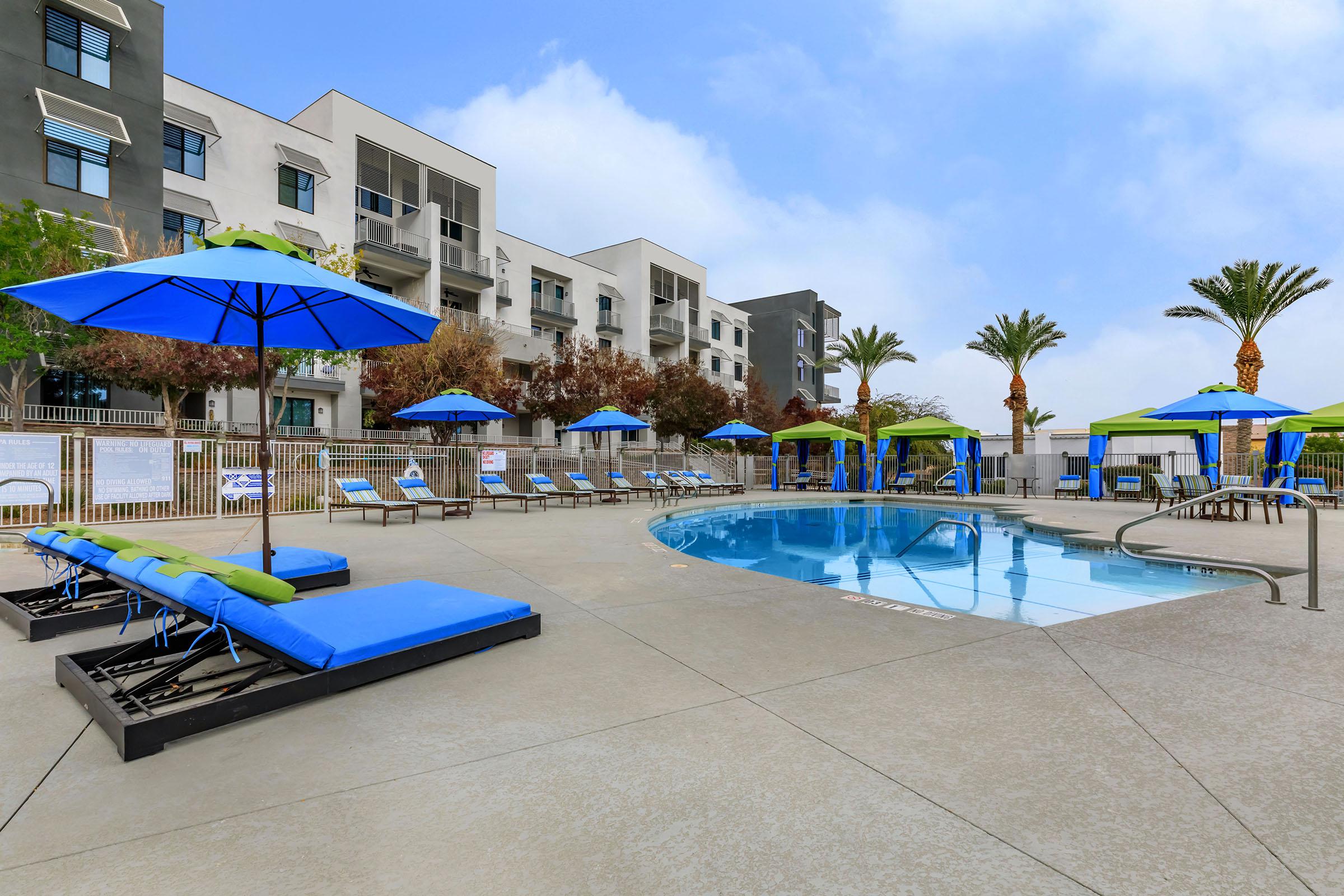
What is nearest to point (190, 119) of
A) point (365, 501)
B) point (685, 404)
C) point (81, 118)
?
point (81, 118)

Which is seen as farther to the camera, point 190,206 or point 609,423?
point 190,206

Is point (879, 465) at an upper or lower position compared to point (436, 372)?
lower

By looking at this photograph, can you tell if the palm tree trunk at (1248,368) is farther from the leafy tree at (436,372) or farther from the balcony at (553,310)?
the balcony at (553,310)

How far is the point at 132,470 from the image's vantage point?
33.1 feet

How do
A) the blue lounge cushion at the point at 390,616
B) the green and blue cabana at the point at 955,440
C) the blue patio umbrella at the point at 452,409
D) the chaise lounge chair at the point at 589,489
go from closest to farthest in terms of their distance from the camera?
the blue lounge cushion at the point at 390,616, the blue patio umbrella at the point at 452,409, the chaise lounge chair at the point at 589,489, the green and blue cabana at the point at 955,440

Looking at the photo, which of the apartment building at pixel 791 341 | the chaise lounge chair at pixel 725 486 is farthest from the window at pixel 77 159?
the apartment building at pixel 791 341

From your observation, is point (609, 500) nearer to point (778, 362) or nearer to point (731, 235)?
point (731, 235)

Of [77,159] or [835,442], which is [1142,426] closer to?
[835,442]

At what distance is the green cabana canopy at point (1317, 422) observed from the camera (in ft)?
47.0

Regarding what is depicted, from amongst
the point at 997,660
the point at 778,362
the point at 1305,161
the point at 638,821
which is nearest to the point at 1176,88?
the point at 1305,161

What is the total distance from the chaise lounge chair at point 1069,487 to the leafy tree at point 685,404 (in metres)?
13.7

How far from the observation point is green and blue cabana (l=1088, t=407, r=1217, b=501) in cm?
1642

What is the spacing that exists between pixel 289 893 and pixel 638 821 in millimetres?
1008

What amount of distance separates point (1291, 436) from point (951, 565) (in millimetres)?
13838
